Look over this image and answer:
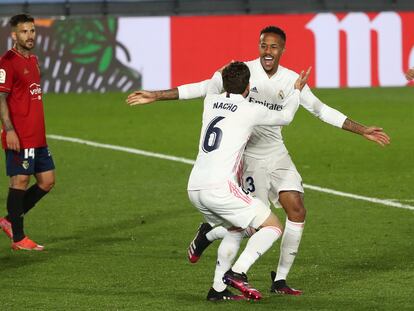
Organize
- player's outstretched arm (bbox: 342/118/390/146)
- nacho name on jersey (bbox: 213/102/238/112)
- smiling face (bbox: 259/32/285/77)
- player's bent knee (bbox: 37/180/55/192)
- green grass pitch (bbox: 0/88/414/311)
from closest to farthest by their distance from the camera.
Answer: nacho name on jersey (bbox: 213/102/238/112)
green grass pitch (bbox: 0/88/414/311)
player's outstretched arm (bbox: 342/118/390/146)
smiling face (bbox: 259/32/285/77)
player's bent knee (bbox: 37/180/55/192)

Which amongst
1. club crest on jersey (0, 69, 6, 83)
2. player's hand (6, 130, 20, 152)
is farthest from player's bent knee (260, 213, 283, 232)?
club crest on jersey (0, 69, 6, 83)

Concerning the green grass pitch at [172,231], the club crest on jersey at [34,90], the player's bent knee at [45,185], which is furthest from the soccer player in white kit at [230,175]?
the player's bent knee at [45,185]

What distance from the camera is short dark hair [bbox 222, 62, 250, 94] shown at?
791 cm

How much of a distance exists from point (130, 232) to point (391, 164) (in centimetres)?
551

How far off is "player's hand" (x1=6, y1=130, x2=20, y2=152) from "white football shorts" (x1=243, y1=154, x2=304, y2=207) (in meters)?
2.27

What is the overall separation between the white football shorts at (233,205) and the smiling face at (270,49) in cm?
119

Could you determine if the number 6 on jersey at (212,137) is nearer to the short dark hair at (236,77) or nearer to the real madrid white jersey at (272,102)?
the short dark hair at (236,77)

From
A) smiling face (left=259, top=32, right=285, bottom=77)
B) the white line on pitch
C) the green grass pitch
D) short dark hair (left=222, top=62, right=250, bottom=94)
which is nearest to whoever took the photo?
short dark hair (left=222, top=62, right=250, bottom=94)

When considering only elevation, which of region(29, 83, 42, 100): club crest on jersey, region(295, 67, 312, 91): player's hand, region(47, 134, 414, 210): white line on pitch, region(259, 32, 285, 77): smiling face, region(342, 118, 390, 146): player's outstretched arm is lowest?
region(47, 134, 414, 210): white line on pitch

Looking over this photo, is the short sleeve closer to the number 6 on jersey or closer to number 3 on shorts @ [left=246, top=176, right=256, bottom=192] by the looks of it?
number 3 on shorts @ [left=246, top=176, right=256, bottom=192]


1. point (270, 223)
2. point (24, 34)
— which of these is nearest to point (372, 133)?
point (270, 223)

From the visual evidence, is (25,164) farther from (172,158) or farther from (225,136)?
(172,158)

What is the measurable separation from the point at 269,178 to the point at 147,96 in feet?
3.54

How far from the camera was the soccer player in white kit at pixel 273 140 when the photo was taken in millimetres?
8625
